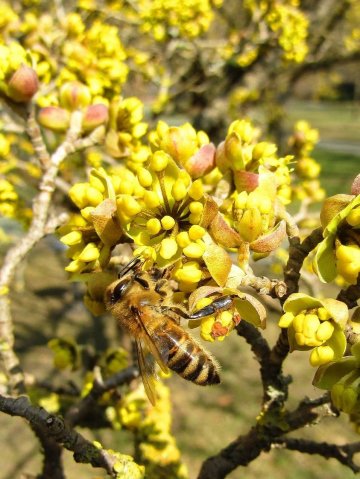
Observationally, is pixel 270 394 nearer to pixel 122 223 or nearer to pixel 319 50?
pixel 122 223

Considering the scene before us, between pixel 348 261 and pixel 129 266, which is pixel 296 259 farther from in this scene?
pixel 129 266

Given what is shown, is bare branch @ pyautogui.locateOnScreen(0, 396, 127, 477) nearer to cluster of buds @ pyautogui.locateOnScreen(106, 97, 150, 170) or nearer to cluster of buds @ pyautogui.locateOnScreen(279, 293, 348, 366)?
cluster of buds @ pyautogui.locateOnScreen(279, 293, 348, 366)

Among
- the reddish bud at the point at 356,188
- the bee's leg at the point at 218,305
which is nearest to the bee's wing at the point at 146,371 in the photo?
the bee's leg at the point at 218,305

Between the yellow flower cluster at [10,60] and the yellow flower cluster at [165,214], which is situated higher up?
the yellow flower cluster at [10,60]

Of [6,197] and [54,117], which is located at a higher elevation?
[54,117]

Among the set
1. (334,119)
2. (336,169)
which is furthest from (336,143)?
(334,119)

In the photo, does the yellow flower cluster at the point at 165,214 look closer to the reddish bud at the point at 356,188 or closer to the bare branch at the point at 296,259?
the bare branch at the point at 296,259

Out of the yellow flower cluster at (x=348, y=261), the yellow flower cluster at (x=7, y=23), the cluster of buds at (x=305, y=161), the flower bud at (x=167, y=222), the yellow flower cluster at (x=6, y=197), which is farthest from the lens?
the yellow flower cluster at (x=7, y=23)
